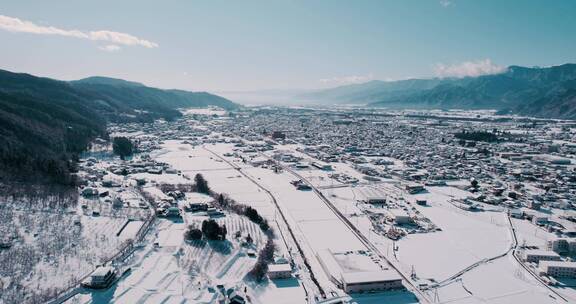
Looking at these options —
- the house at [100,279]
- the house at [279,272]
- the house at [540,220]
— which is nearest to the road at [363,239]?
the house at [279,272]

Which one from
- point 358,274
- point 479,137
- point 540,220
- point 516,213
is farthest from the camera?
point 479,137

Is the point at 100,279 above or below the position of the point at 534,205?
above

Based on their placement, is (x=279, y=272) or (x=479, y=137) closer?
(x=279, y=272)

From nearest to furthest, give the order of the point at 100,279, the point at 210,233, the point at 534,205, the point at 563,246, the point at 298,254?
the point at 100,279 → the point at 298,254 → the point at 563,246 → the point at 210,233 → the point at 534,205

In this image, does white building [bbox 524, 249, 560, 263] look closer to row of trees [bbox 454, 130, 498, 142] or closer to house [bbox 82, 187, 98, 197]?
house [bbox 82, 187, 98, 197]

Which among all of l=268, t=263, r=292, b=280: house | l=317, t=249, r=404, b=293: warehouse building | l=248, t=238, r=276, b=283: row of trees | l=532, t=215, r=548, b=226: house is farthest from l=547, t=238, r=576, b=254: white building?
l=248, t=238, r=276, b=283: row of trees

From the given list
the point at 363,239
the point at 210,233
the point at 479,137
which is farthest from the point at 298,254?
the point at 479,137

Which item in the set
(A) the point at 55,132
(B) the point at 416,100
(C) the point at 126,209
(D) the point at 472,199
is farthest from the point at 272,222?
(B) the point at 416,100

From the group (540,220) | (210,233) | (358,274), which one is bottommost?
(540,220)

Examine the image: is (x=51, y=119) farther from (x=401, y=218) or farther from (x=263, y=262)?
(x=401, y=218)

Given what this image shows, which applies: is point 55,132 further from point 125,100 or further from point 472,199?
point 125,100
